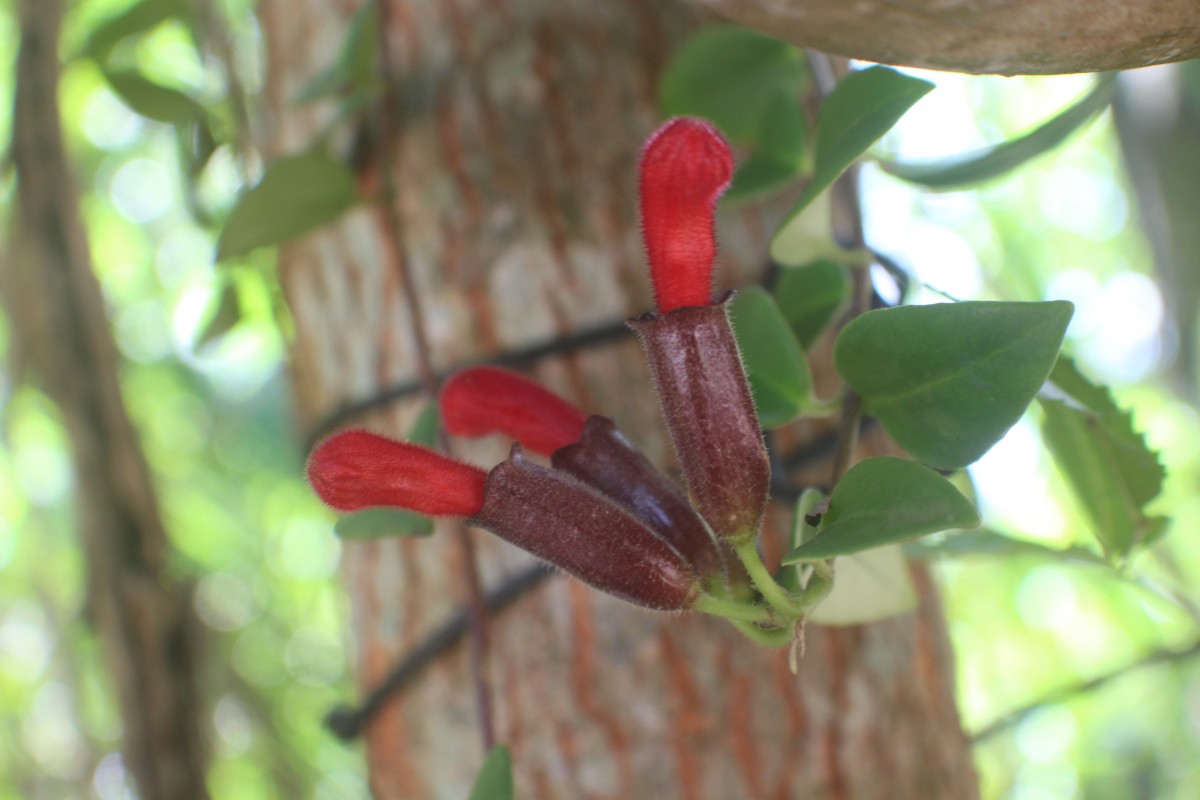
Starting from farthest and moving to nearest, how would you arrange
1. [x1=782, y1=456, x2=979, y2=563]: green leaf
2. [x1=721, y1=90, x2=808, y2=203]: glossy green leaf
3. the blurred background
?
the blurred background
[x1=721, y1=90, x2=808, y2=203]: glossy green leaf
[x1=782, y1=456, x2=979, y2=563]: green leaf

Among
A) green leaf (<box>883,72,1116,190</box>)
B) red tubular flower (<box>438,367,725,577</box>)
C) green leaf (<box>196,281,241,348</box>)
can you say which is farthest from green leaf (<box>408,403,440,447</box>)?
green leaf (<box>196,281,241,348</box>)

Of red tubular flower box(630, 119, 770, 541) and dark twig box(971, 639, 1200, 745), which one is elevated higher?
red tubular flower box(630, 119, 770, 541)

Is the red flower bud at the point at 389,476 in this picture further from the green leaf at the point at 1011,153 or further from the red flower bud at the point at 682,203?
the green leaf at the point at 1011,153

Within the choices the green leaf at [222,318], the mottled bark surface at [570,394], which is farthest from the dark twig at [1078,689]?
the green leaf at [222,318]

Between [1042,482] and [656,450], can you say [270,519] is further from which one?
[656,450]

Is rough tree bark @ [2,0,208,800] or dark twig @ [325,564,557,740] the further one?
rough tree bark @ [2,0,208,800]

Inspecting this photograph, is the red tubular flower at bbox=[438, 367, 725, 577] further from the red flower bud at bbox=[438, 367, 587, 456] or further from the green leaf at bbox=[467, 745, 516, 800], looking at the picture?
the green leaf at bbox=[467, 745, 516, 800]
